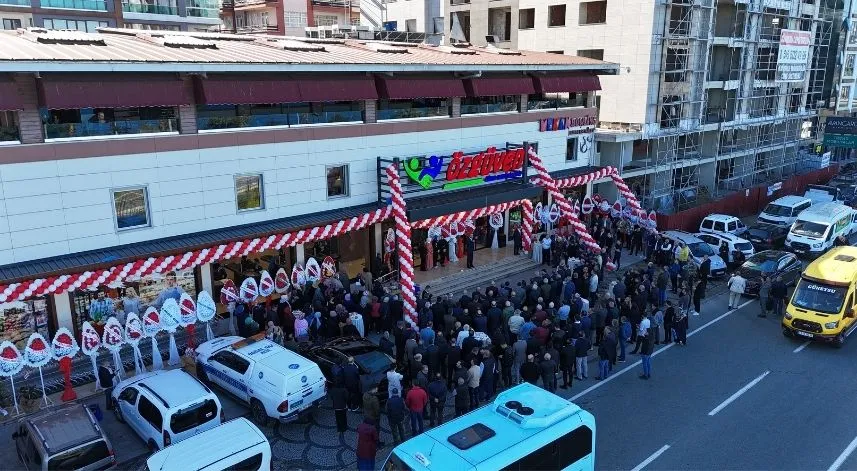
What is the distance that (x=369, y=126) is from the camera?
23.2 metres

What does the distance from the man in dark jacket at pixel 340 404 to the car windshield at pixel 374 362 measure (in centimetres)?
116

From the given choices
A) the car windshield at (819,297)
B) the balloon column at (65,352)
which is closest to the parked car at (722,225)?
the car windshield at (819,297)

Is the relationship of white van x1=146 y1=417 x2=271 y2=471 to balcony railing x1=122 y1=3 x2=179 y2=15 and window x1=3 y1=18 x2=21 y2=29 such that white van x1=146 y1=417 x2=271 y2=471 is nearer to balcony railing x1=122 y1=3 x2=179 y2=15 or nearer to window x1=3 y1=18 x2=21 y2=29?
window x1=3 y1=18 x2=21 y2=29

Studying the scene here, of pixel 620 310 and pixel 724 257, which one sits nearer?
pixel 620 310

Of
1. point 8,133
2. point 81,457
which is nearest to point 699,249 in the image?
point 81,457

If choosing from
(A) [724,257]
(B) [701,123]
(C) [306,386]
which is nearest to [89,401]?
(C) [306,386]

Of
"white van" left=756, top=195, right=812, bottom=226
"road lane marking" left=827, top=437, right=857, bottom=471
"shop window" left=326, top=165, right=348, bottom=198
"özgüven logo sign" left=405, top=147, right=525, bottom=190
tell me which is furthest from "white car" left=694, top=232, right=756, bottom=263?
"shop window" left=326, top=165, right=348, bottom=198

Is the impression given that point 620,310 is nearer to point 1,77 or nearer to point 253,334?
point 253,334

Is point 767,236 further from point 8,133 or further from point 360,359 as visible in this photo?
point 8,133

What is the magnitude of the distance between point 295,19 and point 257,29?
12.3 ft

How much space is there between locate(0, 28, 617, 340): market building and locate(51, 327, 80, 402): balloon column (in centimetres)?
124

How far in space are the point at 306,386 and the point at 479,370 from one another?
4300mm

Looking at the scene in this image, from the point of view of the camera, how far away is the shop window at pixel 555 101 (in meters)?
29.7

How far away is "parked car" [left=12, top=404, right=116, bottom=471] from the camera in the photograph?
1228 centimetres
